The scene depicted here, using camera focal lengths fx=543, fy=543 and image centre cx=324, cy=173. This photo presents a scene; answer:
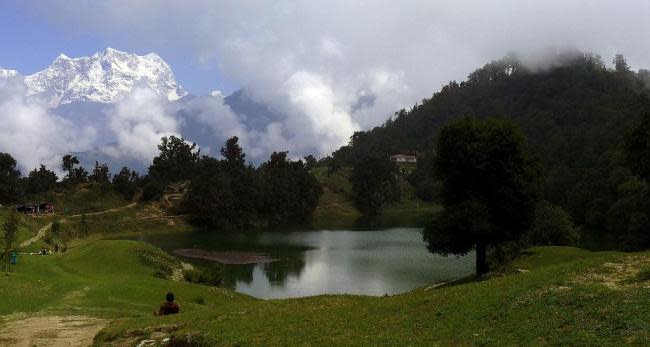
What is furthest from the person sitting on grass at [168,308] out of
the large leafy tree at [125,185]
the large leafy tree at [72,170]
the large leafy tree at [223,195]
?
the large leafy tree at [72,170]

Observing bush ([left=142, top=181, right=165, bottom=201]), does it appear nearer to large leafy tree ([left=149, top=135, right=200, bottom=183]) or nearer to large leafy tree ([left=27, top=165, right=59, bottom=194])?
large leafy tree ([left=149, top=135, right=200, bottom=183])

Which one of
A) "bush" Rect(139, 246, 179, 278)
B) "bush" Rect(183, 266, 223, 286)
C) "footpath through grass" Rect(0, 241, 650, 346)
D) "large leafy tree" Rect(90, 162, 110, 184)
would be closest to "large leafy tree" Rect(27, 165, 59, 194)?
"large leafy tree" Rect(90, 162, 110, 184)

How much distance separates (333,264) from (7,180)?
88838mm

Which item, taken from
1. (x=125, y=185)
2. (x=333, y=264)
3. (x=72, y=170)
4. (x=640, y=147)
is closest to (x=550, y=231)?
(x=640, y=147)

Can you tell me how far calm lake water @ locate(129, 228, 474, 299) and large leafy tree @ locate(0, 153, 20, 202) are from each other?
3352 cm

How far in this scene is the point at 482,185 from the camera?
53156 millimetres

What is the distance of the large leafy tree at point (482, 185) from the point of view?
5091 centimetres

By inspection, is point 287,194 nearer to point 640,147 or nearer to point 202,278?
point 202,278

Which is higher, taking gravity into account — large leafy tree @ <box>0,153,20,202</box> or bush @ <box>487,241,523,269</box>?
large leafy tree @ <box>0,153,20,202</box>

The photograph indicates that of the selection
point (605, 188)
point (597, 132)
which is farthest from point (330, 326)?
point (597, 132)

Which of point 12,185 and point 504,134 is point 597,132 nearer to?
point 504,134

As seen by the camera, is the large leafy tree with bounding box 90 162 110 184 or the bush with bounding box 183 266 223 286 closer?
the bush with bounding box 183 266 223 286

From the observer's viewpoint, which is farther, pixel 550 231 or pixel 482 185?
pixel 550 231

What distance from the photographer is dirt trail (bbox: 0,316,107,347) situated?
2434 cm
